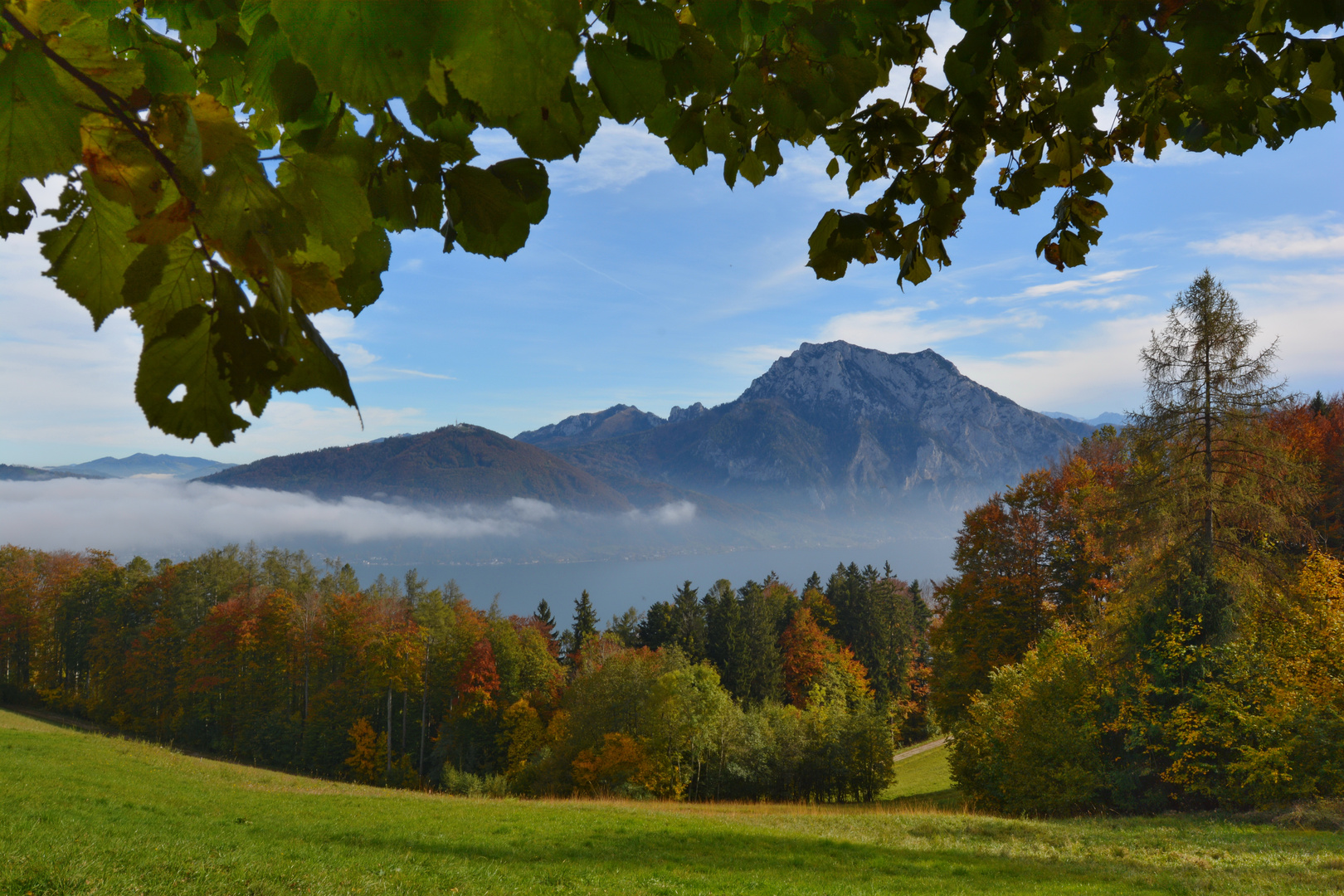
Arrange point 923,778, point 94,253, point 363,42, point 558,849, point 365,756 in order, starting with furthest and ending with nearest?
point 365,756, point 923,778, point 558,849, point 94,253, point 363,42

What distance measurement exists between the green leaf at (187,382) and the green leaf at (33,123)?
0.15 metres

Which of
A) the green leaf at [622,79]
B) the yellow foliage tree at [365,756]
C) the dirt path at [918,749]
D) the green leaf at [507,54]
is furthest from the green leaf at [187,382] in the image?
the dirt path at [918,749]

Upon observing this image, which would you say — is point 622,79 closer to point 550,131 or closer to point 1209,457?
point 550,131

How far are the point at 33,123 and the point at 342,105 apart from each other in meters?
0.31

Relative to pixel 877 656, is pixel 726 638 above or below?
above

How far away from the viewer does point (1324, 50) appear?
1.61 metres

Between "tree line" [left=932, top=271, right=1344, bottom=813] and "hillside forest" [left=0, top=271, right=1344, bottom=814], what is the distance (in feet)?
0.26

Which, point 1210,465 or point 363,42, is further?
point 1210,465

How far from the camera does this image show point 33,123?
57 centimetres

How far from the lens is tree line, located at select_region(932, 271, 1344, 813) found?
50.5 ft

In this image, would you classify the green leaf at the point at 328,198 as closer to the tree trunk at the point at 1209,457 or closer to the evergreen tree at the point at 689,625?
the tree trunk at the point at 1209,457

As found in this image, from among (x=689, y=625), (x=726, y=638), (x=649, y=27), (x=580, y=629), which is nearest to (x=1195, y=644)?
(x=649, y=27)

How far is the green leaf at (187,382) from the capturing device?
629mm

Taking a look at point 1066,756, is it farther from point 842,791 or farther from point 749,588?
point 749,588
